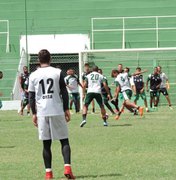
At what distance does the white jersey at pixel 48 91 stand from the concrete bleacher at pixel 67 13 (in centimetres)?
2838

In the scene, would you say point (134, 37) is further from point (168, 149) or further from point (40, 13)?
point (168, 149)

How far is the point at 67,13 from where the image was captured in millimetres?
39469

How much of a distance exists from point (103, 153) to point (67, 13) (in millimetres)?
26839

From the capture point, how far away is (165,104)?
1404 inches

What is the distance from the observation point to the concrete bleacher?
1535 inches

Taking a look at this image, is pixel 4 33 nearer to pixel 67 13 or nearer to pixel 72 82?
pixel 67 13

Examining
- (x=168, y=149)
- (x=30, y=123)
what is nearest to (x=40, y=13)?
(x=30, y=123)

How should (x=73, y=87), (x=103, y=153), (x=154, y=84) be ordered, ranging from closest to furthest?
(x=103, y=153) → (x=73, y=87) → (x=154, y=84)

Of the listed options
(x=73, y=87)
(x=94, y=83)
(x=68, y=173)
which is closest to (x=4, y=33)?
(x=73, y=87)

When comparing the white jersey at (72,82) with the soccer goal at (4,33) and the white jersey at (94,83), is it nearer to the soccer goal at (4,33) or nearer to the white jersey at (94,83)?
the white jersey at (94,83)

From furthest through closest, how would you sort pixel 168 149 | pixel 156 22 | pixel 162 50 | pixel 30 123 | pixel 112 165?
pixel 156 22 < pixel 162 50 < pixel 30 123 < pixel 168 149 < pixel 112 165

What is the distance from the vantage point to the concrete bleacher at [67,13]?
128 feet

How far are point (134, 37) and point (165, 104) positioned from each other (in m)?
4.89

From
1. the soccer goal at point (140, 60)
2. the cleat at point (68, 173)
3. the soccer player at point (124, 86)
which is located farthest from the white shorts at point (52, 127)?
the soccer goal at point (140, 60)
